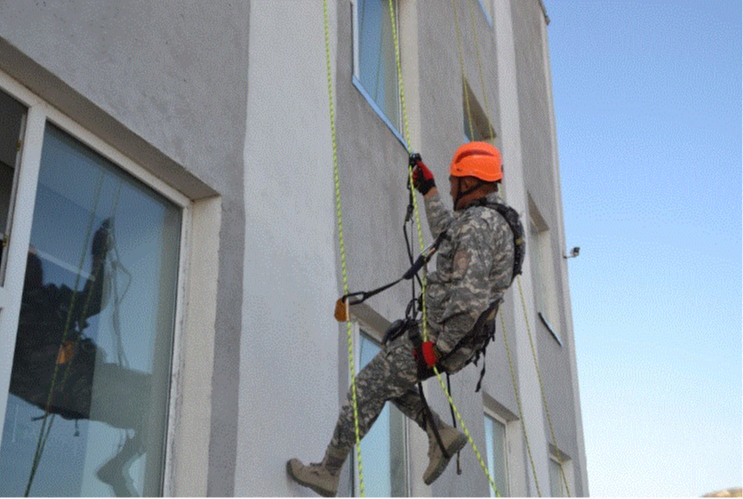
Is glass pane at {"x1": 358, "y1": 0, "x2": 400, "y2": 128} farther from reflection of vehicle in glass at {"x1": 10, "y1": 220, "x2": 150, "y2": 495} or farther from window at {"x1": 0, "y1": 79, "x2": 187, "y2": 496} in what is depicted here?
reflection of vehicle in glass at {"x1": 10, "y1": 220, "x2": 150, "y2": 495}

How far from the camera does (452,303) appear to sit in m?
4.59

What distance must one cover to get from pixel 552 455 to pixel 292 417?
7.73 metres

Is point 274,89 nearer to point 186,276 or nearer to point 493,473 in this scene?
point 186,276

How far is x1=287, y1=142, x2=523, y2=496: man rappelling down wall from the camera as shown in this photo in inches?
182

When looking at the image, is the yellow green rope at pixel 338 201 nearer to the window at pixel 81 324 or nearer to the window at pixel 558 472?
the window at pixel 81 324

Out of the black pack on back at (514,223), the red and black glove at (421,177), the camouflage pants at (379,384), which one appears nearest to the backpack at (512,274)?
the black pack on back at (514,223)

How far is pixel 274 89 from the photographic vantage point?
5.40 meters

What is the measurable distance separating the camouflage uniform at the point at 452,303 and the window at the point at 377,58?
7.41 ft

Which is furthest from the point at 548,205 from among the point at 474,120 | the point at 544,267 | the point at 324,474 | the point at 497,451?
the point at 324,474

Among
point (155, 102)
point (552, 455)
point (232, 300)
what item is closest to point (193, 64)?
point (155, 102)

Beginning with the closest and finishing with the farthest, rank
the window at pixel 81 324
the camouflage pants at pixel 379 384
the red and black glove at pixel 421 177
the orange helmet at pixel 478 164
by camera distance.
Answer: the window at pixel 81 324, the camouflage pants at pixel 379 384, the orange helmet at pixel 478 164, the red and black glove at pixel 421 177

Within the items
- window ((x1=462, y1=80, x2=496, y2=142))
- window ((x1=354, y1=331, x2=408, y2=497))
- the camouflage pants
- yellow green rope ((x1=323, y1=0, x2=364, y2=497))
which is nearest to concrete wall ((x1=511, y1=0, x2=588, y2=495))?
window ((x1=462, y1=80, x2=496, y2=142))

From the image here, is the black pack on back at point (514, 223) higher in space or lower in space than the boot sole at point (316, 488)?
higher

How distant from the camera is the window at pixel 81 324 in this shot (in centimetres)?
356
